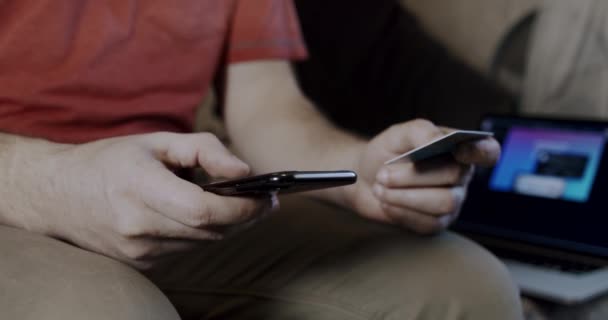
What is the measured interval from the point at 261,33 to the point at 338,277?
15.6 inches

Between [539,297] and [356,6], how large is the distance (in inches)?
30.5

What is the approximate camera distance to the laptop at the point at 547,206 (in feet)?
3.35

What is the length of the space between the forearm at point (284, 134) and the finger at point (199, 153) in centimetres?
26

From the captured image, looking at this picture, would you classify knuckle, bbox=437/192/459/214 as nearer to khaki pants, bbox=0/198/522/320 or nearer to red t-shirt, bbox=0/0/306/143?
khaki pants, bbox=0/198/522/320

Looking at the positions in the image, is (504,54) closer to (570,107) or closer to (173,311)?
(570,107)

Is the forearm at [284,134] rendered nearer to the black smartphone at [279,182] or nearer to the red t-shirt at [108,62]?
the red t-shirt at [108,62]

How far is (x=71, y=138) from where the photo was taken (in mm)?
781

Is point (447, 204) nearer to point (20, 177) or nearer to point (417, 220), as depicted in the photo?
point (417, 220)

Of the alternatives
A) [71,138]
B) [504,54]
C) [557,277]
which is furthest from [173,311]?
[504,54]

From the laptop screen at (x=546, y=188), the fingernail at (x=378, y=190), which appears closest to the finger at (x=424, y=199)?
the fingernail at (x=378, y=190)

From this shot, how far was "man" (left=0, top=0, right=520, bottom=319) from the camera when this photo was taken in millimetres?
545

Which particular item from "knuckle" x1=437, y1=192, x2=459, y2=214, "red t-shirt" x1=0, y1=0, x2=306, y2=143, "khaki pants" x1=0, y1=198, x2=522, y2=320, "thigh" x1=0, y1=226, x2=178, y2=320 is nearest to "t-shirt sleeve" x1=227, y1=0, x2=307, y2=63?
"red t-shirt" x1=0, y1=0, x2=306, y2=143

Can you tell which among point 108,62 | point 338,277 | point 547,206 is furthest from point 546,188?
point 108,62

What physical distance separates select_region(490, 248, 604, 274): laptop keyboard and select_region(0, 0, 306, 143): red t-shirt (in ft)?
1.69
